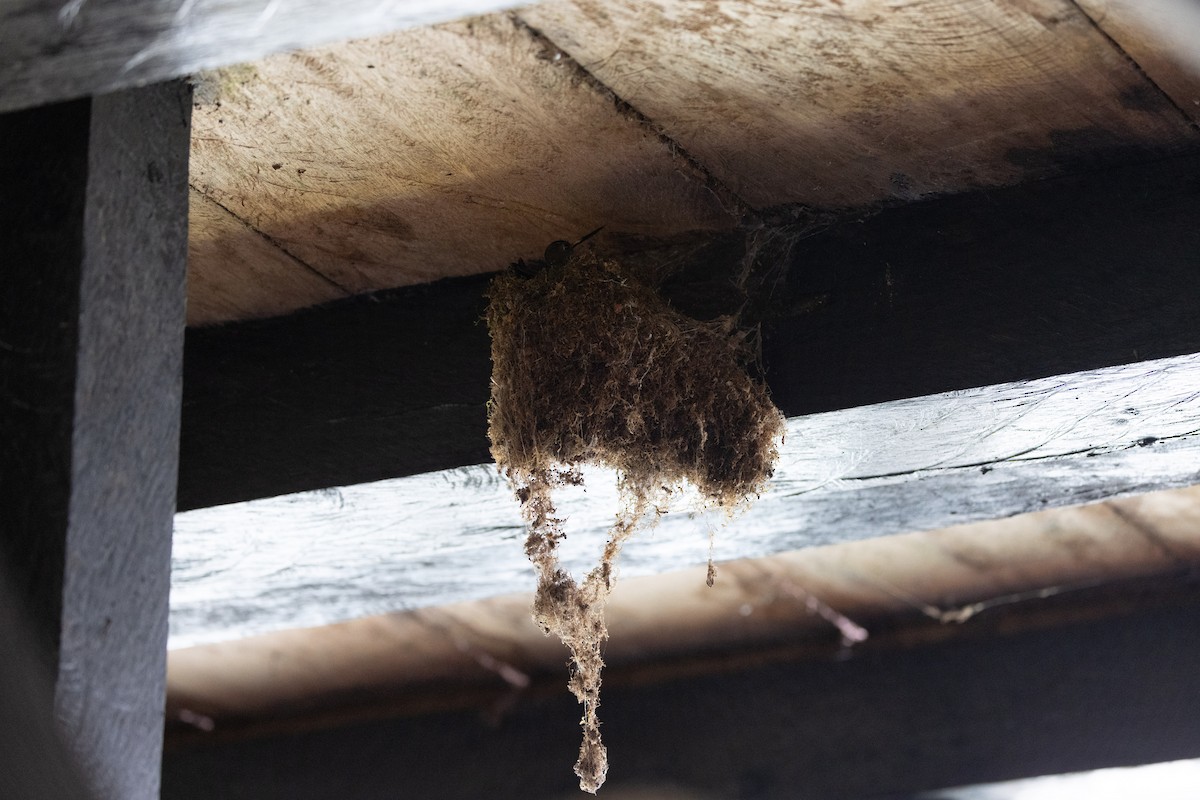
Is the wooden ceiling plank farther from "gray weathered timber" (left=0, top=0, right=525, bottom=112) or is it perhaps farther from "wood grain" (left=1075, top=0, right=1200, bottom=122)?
"wood grain" (left=1075, top=0, right=1200, bottom=122)

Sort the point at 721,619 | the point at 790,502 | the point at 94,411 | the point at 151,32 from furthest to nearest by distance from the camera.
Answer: the point at 721,619, the point at 790,502, the point at 94,411, the point at 151,32

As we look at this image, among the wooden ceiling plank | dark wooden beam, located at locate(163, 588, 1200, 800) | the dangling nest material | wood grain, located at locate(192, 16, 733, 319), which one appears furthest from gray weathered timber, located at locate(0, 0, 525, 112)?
dark wooden beam, located at locate(163, 588, 1200, 800)

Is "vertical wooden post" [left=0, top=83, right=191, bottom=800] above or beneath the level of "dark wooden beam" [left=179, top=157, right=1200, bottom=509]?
beneath

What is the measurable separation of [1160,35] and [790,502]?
0.88 metres

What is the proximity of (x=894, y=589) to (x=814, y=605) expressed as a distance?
0.17 metres

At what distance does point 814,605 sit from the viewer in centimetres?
279

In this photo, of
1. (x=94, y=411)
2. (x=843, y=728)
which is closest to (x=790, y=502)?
(x=843, y=728)

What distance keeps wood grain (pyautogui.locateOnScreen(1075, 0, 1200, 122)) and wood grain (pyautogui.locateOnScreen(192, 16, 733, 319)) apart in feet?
1.65

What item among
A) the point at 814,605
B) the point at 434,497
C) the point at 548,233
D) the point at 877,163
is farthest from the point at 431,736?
the point at 877,163

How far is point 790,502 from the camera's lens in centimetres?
200

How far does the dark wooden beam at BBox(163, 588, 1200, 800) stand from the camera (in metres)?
2.48

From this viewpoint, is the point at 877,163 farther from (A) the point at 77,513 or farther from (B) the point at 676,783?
(B) the point at 676,783

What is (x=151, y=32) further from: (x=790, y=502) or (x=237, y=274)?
(x=790, y=502)

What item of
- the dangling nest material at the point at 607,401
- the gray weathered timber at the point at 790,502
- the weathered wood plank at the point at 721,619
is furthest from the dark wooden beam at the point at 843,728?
the dangling nest material at the point at 607,401
